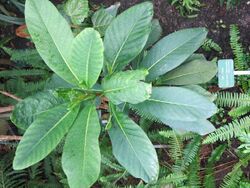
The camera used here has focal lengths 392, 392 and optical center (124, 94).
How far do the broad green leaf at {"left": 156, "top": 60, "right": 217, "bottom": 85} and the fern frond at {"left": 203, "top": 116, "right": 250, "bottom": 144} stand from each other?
1.49 feet

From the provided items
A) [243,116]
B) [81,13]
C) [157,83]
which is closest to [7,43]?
[81,13]

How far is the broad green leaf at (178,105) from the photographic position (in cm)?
195

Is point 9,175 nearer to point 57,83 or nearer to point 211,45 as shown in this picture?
point 57,83

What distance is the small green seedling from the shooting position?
265cm

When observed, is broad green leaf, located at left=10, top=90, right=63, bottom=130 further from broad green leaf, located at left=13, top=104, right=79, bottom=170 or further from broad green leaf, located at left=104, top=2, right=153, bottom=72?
broad green leaf, located at left=104, top=2, right=153, bottom=72

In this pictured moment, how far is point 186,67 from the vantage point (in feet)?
8.11

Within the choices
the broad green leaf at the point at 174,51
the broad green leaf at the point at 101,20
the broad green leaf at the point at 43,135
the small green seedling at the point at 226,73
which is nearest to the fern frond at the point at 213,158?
the small green seedling at the point at 226,73

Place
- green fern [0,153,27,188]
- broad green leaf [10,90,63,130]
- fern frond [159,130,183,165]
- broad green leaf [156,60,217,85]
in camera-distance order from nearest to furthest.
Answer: broad green leaf [10,90,63,130], broad green leaf [156,60,217,85], fern frond [159,130,183,165], green fern [0,153,27,188]

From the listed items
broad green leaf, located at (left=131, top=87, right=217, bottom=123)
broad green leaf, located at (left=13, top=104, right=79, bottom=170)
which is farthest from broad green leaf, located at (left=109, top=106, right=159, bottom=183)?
broad green leaf, located at (left=13, top=104, right=79, bottom=170)

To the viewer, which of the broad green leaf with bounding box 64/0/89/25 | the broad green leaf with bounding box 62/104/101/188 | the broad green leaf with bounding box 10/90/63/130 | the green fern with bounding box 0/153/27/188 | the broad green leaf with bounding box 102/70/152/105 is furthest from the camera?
the green fern with bounding box 0/153/27/188

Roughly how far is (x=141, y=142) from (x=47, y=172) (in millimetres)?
1390

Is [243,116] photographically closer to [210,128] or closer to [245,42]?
[245,42]

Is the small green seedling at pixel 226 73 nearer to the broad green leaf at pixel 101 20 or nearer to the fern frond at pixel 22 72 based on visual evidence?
the broad green leaf at pixel 101 20

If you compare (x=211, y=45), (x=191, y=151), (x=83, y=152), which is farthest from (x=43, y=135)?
(x=211, y=45)
